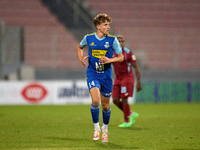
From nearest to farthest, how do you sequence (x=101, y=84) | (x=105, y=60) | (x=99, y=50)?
(x=105, y=60)
(x=99, y=50)
(x=101, y=84)

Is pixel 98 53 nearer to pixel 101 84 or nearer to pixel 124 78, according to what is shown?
pixel 101 84

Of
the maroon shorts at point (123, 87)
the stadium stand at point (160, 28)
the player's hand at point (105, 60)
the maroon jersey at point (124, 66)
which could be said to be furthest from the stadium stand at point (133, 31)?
the player's hand at point (105, 60)

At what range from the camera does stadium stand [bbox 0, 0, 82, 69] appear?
61.0ft

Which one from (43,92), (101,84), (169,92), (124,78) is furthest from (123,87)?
(169,92)

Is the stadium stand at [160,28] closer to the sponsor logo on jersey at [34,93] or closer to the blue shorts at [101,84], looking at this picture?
the sponsor logo on jersey at [34,93]

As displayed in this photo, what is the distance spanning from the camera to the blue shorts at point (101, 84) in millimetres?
6129

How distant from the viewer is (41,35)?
18484 millimetres

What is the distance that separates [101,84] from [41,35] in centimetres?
1279

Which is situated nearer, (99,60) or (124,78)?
(99,60)

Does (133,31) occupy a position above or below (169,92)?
above

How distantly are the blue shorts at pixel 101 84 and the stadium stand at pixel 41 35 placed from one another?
12136mm

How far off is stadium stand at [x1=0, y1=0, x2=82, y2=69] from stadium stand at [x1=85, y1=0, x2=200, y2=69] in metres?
3.17

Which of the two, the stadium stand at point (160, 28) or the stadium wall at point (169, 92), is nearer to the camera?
the stadium wall at point (169, 92)

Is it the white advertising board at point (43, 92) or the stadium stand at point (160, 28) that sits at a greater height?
the stadium stand at point (160, 28)
